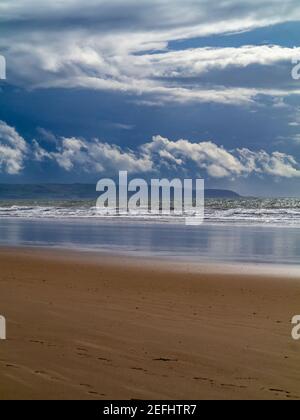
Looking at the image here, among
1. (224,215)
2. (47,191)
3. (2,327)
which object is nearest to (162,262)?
(2,327)

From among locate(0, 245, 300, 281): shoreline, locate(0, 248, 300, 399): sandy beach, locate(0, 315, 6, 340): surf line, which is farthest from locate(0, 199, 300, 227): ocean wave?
locate(0, 315, 6, 340): surf line

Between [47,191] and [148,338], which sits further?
Result: [47,191]

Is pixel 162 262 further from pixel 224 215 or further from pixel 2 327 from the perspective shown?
pixel 224 215

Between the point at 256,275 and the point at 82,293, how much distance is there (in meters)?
5.62

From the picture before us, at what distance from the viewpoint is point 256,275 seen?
15.9 m

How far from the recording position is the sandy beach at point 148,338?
637cm

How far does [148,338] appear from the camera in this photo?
841 centimetres

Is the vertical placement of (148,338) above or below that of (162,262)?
above

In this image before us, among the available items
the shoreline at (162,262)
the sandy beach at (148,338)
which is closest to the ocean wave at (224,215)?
the shoreline at (162,262)

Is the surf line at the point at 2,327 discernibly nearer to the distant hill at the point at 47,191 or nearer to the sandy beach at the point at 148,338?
the sandy beach at the point at 148,338

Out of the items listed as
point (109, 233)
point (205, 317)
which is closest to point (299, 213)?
point (109, 233)

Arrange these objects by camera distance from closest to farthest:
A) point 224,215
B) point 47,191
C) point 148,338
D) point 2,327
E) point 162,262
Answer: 1. point 148,338
2. point 2,327
3. point 162,262
4. point 224,215
5. point 47,191

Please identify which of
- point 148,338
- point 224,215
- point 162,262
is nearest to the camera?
point 148,338
